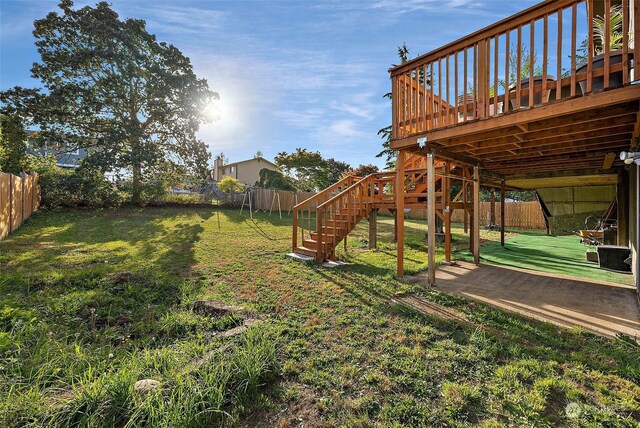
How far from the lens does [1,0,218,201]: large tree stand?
12719mm

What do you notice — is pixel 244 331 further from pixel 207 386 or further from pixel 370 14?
pixel 370 14

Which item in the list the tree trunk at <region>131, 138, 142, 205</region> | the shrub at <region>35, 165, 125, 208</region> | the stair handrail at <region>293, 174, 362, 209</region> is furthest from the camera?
the tree trunk at <region>131, 138, 142, 205</region>

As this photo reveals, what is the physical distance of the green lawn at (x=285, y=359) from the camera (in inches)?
71.8

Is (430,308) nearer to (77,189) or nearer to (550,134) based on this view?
(550,134)

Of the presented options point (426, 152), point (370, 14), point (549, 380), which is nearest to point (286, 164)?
point (370, 14)

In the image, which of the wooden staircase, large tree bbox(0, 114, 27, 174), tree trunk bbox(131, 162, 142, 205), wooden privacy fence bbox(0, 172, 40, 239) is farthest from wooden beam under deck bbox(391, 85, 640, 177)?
tree trunk bbox(131, 162, 142, 205)

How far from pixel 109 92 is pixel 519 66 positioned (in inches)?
669

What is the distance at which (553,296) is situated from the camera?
168 inches

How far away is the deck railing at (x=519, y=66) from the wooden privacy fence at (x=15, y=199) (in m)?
9.93

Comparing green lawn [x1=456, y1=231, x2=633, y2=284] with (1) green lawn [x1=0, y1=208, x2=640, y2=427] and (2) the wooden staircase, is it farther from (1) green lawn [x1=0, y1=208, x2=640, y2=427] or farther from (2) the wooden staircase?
(1) green lawn [x1=0, y1=208, x2=640, y2=427]

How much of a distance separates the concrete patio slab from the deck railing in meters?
2.64

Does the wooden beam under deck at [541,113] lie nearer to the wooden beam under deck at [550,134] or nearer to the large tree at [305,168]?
the wooden beam under deck at [550,134]

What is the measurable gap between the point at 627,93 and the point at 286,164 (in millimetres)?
25454

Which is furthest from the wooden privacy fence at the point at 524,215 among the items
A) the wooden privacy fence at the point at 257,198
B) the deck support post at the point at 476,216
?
the wooden privacy fence at the point at 257,198
